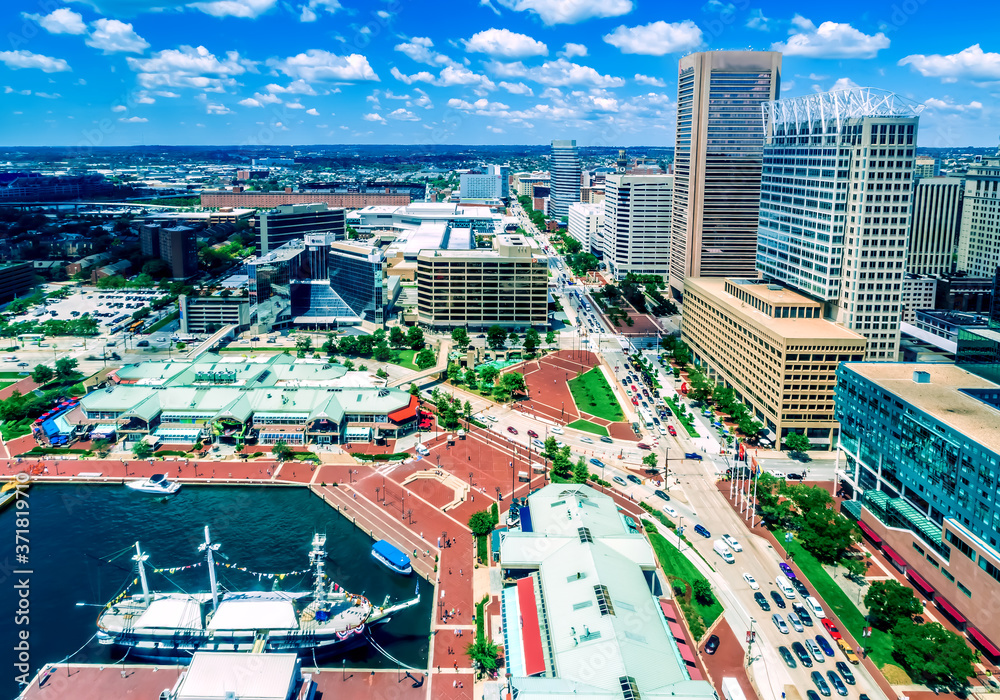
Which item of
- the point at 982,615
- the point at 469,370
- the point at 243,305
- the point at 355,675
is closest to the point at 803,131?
the point at 469,370

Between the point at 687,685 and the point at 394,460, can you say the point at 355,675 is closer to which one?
the point at 687,685

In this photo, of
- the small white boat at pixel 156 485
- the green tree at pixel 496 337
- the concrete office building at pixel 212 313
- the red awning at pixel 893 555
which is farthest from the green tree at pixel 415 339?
the red awning at pixel 893 555

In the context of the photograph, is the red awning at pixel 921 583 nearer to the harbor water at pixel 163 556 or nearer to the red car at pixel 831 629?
the red car at pixel 831 629

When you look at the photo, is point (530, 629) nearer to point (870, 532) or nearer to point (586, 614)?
point (586, 614)

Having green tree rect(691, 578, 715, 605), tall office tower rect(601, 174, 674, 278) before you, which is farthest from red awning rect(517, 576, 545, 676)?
tall office tower rect(601, 174, 674, 278)

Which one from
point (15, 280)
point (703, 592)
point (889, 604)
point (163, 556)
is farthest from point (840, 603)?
point (15, 280)
